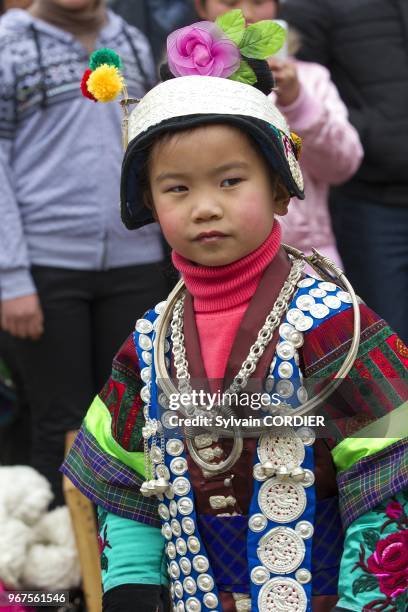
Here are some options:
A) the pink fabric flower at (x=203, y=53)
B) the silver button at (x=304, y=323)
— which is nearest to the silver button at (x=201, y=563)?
the silver button at (x=304, y=323)

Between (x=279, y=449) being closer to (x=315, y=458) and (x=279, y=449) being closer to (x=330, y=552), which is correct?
(x=315, y=458)

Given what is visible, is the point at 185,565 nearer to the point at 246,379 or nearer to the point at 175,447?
the point at 175,447

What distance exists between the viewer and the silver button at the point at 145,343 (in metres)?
2.01

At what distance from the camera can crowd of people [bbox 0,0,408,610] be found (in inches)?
123

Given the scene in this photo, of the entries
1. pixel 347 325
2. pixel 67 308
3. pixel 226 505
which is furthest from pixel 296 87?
pixel 226 505

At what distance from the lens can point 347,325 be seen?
Answer: 6.07 feet

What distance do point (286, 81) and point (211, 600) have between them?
1.53 m

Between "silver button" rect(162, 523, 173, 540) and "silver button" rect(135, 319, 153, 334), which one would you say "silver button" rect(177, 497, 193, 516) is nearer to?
"silver button" rect(162, 523, 173, 540)

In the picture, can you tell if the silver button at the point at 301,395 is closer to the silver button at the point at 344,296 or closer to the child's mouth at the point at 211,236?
the silver button at the point at 344,296

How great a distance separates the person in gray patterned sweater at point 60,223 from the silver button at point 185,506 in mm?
1405

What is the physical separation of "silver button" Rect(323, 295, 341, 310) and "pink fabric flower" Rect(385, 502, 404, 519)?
354mm

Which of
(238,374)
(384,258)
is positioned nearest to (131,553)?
(238,374)

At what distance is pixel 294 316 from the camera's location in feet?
6.13

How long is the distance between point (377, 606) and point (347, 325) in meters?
0.48
